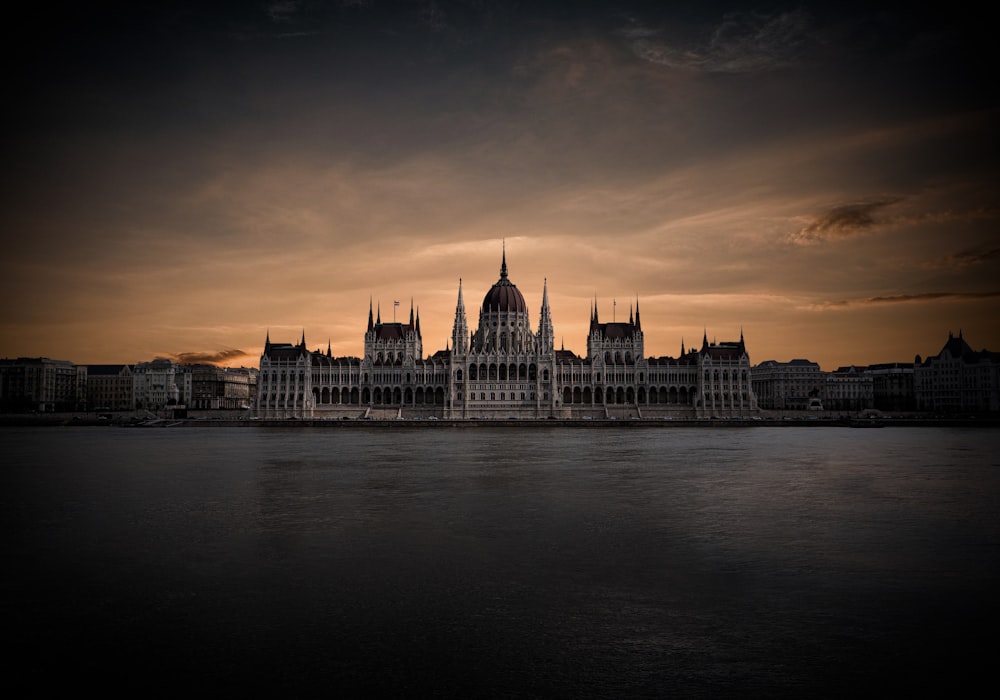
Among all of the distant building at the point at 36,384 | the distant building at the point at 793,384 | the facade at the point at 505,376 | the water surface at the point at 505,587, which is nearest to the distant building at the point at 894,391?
the distant building at the point at 793,384

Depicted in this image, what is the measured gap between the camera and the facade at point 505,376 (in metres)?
133

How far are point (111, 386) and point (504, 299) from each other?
10972 cm

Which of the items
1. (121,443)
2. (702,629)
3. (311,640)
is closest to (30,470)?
(121,443)

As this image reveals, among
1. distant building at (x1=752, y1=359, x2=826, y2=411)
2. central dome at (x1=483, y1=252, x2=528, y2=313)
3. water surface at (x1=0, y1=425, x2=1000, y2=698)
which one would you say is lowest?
water surface at (x1=0, y1=425, x2=1000, y2=698)

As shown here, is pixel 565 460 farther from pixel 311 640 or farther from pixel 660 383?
pixel 660 383

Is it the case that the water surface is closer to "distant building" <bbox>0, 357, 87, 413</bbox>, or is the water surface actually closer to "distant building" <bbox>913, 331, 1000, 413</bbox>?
"distant building" <bbox>913, 331, 1000, 413</bbox>

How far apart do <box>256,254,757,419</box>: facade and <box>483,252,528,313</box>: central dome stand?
231 millimetres

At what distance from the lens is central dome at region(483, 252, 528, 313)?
144 m

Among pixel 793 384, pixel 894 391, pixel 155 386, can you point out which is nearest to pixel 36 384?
pixel 155 386

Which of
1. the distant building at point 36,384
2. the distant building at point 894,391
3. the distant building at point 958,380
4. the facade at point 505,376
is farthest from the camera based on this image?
the distant building at point 894,391

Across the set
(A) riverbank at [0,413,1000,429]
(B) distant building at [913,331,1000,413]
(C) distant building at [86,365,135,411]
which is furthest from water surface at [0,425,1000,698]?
(C) distant building at [86,365,135,411]

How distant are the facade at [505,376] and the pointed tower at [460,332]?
7.5 inches

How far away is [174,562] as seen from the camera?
18469mm

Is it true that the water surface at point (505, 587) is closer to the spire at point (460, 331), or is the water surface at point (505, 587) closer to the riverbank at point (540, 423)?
the riverbank at point (540, 423)
